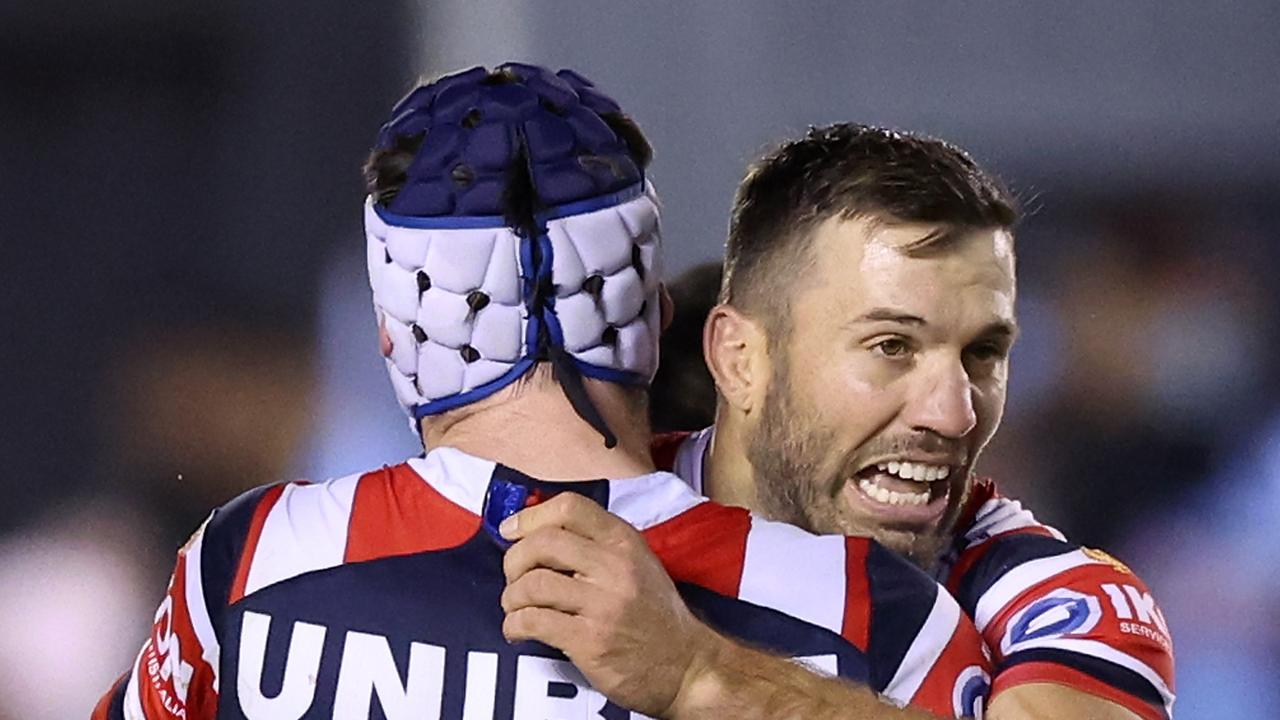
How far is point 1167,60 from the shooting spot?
12.2 feet

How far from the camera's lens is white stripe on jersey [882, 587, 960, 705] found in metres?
1.30

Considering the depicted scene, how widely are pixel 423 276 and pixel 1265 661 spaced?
267cm

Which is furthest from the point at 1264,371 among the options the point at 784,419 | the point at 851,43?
the point at 784,419

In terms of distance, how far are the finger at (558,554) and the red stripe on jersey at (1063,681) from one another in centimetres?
35

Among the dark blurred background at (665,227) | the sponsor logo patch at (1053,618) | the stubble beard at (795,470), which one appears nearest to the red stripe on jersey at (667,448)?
the stubble beard at (795,470)

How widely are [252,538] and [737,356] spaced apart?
61 cm

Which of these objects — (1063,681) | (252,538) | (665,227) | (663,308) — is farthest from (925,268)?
(665,227)

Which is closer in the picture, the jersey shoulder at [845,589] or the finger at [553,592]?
the finger at [553,592]

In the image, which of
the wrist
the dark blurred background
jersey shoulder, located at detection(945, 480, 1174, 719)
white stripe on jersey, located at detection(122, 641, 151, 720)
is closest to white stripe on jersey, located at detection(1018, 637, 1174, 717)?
jersey shoulder, located at detection(945, 480, 1174, 719)

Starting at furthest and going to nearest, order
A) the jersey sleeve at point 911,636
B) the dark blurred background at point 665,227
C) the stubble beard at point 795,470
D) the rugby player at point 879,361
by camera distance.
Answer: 1. the dark blurred background at point 665,227
2. the stubble beard at point 795,470
3. the rugby player at point 879,361
4. the jersey sleeve at point 911,636

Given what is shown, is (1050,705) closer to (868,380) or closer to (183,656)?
(868,380)

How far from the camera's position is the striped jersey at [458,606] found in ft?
4.20

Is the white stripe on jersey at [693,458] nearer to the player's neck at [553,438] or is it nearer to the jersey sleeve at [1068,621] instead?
the jersey sleeve at [1068,621]

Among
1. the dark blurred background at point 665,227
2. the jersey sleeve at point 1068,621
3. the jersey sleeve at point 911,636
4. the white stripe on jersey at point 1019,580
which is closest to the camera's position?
the jersey sleeve at point 911,636
